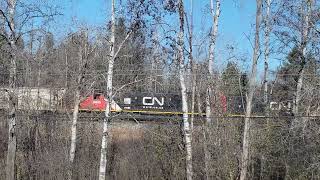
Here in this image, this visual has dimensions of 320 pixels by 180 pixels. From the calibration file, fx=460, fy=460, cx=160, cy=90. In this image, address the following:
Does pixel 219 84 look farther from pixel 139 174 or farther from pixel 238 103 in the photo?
pixel 139 174

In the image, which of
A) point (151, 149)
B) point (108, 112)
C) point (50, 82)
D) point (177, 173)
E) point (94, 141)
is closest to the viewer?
point (108, 112)

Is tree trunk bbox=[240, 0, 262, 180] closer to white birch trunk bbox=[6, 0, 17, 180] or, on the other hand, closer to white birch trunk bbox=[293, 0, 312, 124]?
white birch trunk bbox=[293, 0, 312, 124]

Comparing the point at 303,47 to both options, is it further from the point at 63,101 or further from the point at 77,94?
the point at 63,101

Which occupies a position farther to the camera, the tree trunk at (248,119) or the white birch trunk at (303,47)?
the white birch trunk at (303,47)

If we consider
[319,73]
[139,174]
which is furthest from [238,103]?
[139,174]

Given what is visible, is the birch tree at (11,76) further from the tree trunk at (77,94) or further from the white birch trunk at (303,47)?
the white birch trunk at (303,47)

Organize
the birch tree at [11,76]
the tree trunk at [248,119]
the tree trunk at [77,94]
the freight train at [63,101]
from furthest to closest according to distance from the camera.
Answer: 1. the tree trunk at [77,94]
2. the freight train at [63,101]
3. the tree trunk at [248,119]
4. the birch tree at [11,76]

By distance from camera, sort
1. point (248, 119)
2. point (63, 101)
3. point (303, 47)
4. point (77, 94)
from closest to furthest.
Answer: point (248, 119)
point (77, 94)
point (303, 47)
point (63, 101)

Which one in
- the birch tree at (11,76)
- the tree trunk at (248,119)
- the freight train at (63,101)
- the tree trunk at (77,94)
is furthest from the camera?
the tree trunk at (77,94)

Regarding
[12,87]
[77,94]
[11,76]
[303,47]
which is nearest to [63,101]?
[77,94]

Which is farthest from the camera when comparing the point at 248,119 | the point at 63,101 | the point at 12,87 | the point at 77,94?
the point at 63,101

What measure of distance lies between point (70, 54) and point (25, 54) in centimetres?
503

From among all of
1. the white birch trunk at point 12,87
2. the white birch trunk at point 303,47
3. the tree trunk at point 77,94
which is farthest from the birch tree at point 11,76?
the white birch trunk at point 303,47

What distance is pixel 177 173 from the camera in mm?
17594
